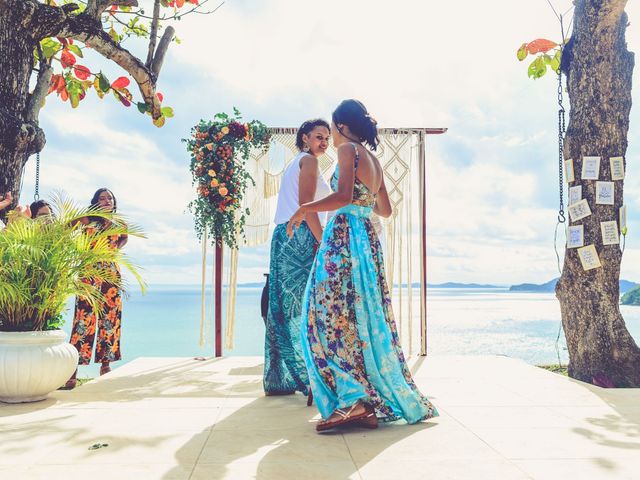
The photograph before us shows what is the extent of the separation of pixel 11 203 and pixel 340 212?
272 cm

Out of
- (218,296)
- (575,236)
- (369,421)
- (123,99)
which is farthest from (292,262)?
(123,99)

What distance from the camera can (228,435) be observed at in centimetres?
299

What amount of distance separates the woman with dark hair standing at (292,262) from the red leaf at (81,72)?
2.96 m

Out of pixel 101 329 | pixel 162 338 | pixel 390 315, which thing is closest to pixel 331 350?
pixel 390 315

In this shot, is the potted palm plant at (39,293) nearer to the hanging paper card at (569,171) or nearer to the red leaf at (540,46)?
the hanging paper card at (569,171)

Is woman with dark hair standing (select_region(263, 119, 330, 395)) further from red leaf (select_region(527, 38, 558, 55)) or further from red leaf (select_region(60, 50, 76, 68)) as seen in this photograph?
red leaf (select_region(60, 50, 76, 68))

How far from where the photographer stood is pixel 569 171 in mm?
5164

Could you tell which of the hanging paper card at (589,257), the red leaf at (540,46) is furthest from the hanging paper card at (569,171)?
the red leaf at (540,46)

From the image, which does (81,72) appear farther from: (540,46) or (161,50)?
(540,46)

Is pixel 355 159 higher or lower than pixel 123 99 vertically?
lower

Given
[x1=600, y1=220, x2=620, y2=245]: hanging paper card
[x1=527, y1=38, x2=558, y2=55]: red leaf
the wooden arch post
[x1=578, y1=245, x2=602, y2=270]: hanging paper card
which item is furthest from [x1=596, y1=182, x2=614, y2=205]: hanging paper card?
the wooden arch post

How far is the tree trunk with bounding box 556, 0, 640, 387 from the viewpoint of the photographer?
195 inches

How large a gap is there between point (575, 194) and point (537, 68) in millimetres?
1479

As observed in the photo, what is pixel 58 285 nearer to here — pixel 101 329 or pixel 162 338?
pixel 101 329
